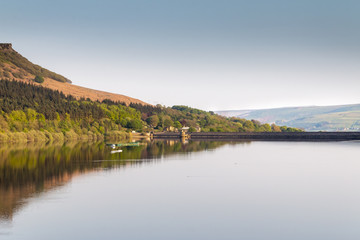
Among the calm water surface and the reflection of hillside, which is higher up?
the reflection of hillside

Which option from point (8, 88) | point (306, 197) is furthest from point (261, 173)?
point (8, 88)

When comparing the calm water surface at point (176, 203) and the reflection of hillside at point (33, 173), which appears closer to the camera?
the calm water surface at point (176, 203)

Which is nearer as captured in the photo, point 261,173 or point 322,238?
point 322,238

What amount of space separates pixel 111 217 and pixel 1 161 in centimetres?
4422

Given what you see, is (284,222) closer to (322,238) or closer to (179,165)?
(322,238)

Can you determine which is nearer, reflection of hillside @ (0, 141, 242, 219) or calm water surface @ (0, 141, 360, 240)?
calm water surface @ (0, 141, 360, 240)

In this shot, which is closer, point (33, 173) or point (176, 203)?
point (176, 203)

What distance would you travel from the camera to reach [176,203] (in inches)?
1642

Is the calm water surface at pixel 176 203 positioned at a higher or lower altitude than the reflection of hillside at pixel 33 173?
lower

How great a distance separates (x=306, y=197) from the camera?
1783 inches

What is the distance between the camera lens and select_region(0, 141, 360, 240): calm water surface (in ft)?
104

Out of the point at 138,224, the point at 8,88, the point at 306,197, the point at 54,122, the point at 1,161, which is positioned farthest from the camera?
the point at 8,88

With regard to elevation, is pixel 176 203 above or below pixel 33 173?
below

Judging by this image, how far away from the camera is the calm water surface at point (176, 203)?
31.6 meters
